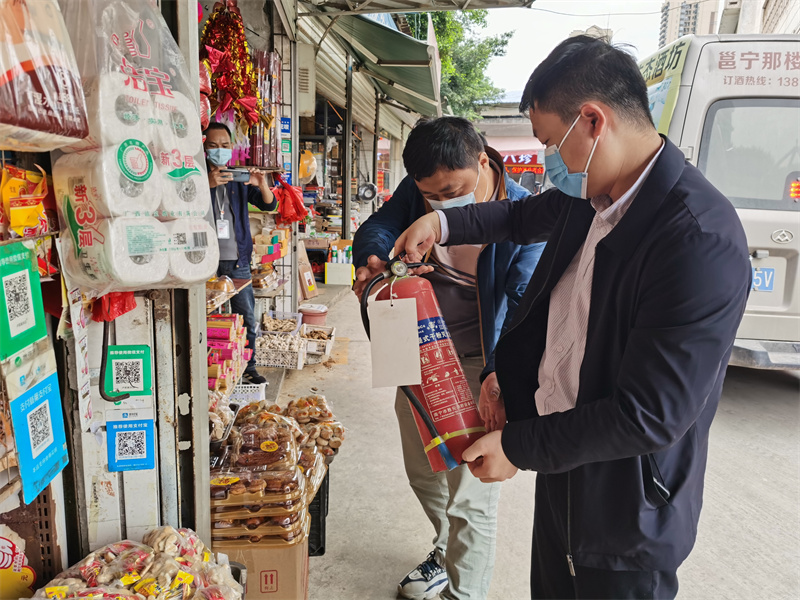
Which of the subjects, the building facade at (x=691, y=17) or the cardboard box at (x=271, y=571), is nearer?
the cardboard box at (x=271, y=571)

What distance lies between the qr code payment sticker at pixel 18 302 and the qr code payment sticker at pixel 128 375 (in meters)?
0.42

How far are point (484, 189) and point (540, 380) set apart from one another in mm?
847

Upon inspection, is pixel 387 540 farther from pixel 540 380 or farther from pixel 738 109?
pixel 738 109

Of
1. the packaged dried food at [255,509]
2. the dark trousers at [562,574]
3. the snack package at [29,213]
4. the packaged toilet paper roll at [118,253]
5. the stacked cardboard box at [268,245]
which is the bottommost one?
the packaged dried food at [255,509]

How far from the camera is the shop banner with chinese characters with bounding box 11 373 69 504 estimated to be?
43.5 inches

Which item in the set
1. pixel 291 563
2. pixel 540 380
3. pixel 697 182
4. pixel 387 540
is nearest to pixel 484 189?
pixel 540 380

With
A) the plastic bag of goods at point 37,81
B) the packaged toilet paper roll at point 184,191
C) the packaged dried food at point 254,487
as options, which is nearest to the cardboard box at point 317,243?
the packaged dried food at point 254,487

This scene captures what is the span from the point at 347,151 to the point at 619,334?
8.75 meters

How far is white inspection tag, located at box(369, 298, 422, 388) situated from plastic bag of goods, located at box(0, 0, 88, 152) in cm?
75

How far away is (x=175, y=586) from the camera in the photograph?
1442 millimetres

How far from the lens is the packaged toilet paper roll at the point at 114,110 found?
3.84 feet

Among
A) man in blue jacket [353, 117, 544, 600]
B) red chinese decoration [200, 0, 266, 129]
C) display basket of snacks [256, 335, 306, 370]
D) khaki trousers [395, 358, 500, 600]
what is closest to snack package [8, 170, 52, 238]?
man in blue jacket [353, 117, 544, 600]

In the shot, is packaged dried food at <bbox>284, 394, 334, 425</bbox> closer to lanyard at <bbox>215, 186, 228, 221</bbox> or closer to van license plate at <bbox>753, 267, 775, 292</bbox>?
lanyard at <bbox>215, 186, 228, 221</bbox>

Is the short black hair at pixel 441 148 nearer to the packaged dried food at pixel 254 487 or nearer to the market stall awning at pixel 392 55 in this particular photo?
the packaged dried food at pixel 254 487
